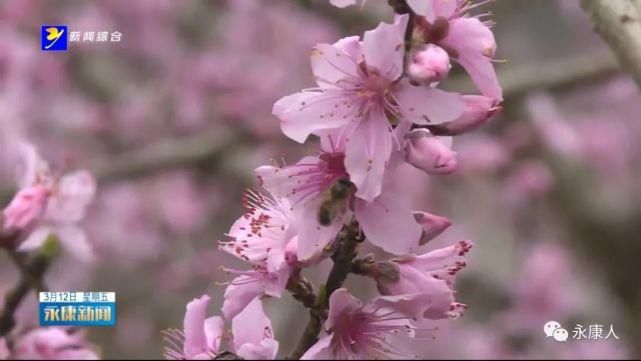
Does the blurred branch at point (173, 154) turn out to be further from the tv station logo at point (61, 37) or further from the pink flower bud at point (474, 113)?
the pink flower bud at point (474, 113)

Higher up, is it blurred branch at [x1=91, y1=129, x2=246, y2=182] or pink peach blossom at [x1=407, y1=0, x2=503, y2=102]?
pink peach blossom at [x1=407, y1=0, x2=503, y2=102]

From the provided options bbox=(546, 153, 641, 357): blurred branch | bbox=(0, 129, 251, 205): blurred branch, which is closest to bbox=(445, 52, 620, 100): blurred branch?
bbox=(546, 153, 641, 357): blurred branch

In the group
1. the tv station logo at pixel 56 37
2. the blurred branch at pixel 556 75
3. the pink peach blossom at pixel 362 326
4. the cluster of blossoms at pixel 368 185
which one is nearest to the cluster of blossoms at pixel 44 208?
the tv station logo at pixel 56 37

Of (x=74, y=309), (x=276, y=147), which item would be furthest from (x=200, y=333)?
(x=276, y=147)

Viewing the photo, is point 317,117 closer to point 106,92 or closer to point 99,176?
point 99,176

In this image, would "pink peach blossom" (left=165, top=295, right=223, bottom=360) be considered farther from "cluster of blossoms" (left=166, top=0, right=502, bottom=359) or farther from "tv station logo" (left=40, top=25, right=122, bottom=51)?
"tv station logo" (left=40, top=25, right=122, bottom=51)

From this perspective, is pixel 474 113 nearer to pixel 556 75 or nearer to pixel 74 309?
pixel 74 309

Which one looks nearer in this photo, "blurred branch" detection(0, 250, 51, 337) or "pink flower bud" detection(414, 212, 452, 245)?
"pink flower bud" detection(414, 212, 452, 245)

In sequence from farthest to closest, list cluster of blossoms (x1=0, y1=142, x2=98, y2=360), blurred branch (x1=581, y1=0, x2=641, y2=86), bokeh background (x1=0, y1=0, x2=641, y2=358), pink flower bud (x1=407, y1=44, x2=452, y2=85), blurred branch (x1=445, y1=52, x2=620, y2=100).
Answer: blurred branch (x1=445, y1=52, x2=620, y2=100)
bokeh background (x1=0, y1=0, x2=641, y2=358)
cluster of blossoms (x1=0, y1=142, x2=98, y2=360)
blurred branch (x1=581, y1=0, x2=641, y2=86)
pink flower bud (x1=407, y1=44, x2=452, y2=85)

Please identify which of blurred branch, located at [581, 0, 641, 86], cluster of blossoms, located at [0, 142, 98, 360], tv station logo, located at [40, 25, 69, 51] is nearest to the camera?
blurred branch, located at [581, 0, 641, 86]
